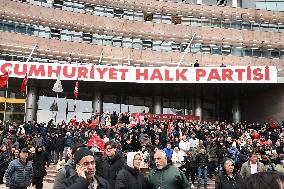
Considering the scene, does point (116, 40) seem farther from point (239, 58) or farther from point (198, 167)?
point (198, 167)

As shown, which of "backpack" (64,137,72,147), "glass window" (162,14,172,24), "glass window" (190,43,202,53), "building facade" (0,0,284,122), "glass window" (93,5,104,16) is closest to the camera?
"backpack" (64,137,72,147)

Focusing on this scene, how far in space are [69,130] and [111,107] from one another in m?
14.9

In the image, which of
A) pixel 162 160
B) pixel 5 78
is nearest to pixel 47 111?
pixel 5 78

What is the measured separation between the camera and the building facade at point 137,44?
1273 inches

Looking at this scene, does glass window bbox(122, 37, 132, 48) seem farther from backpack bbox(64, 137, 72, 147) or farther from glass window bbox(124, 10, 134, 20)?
backpack bbox(64, 137, 72, 147)

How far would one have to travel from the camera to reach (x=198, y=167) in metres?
14.2

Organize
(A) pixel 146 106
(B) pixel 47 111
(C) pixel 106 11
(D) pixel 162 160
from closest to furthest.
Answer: (D) pixel 162 160 < (B) pixel 47 111 < (A) pixel 146 106 < (C) pixel 106 11

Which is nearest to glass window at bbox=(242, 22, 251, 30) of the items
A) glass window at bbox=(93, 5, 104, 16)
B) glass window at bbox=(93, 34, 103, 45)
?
glass window at bbox=(93, 5, 104, 16)

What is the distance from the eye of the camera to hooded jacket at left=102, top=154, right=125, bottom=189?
668 centimetres

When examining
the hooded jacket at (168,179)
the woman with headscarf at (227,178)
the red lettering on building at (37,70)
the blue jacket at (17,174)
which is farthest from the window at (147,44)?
the hooded jacket at (168,179)

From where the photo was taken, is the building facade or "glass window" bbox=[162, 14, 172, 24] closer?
the building facade

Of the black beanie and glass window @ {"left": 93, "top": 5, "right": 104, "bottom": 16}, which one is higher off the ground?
glass window @ {"left": 93, "top": 5, "right": 104, "bottom": 16}

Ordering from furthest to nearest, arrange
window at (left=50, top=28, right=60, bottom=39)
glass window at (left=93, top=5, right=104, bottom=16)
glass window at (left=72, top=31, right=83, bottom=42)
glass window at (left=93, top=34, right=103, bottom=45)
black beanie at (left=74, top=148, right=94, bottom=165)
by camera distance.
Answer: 1. glass window at (left=93, top=5, right=104, bottom=16)
2. glass window at (left=93, top=34, right=103, bottom=45)
3. glass window at (left=72, top=31, right=83, bottom=42)
4. window at (left=50, top=28, right=60, bottom=39)
5. black beanie at (left=74, top=148, right=94, bottom=165)

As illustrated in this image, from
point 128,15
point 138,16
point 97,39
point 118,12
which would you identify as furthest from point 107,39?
point 138,16
